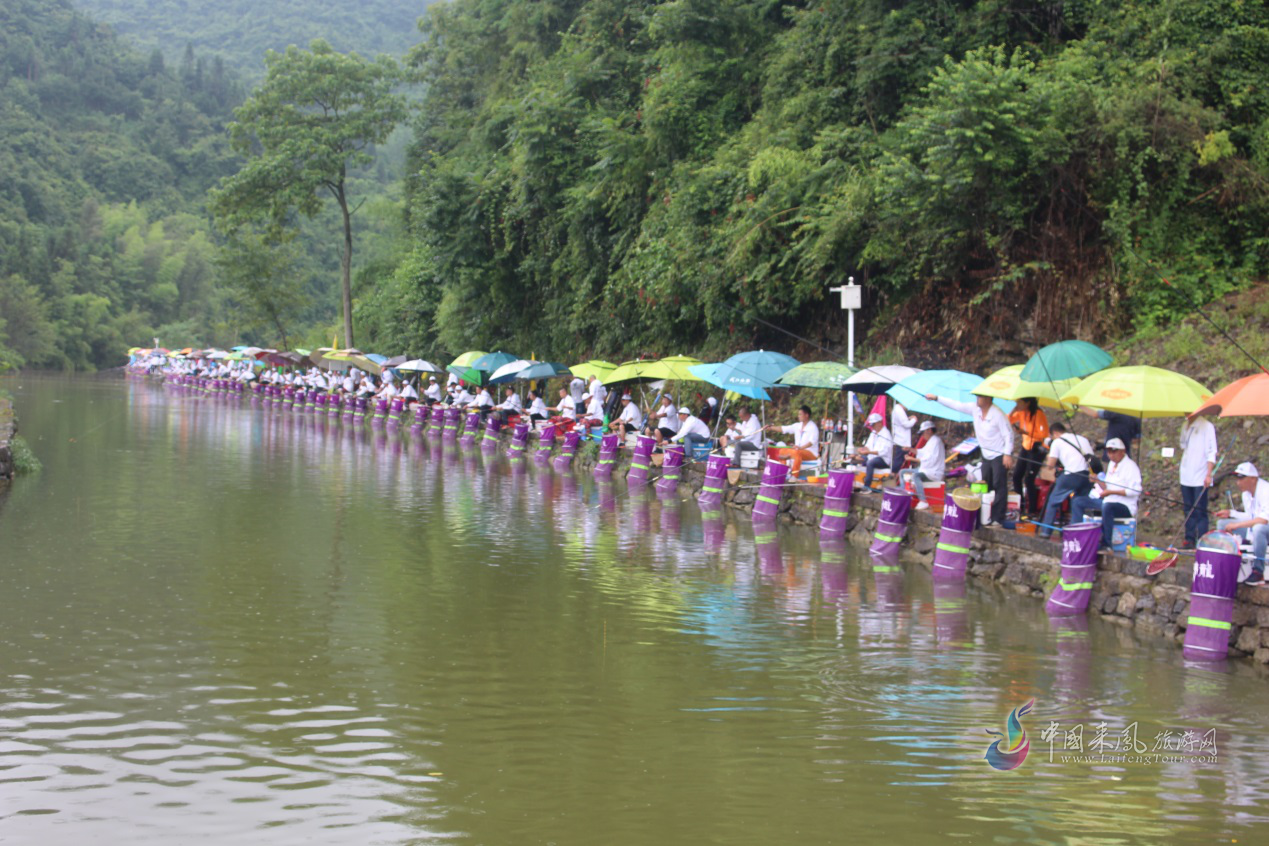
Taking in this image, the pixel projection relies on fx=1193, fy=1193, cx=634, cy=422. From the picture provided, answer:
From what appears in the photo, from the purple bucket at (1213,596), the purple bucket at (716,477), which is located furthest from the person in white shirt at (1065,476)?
the purple bucket at (716,477)

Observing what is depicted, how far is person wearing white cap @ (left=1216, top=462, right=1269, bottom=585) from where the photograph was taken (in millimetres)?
10609

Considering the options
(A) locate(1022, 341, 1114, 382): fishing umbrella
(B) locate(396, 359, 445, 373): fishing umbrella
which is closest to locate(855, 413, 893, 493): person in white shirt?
(A) locate(1022, 341, 1114, 382): fishing umbrella

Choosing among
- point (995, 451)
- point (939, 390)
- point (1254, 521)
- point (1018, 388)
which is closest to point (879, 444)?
point (939, 390)

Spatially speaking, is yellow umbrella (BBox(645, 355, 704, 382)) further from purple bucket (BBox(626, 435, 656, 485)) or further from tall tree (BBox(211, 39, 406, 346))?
tall tree (BBox(211, 39, 406, 346))

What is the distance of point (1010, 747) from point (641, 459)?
16.2 m

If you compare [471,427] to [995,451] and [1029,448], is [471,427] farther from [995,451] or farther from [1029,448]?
[1029,448]

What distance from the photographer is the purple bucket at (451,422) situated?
116 ft

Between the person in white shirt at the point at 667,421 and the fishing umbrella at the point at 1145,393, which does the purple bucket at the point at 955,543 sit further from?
the person in white shirt at the point at 667,421

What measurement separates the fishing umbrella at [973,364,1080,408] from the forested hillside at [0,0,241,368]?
279 ft

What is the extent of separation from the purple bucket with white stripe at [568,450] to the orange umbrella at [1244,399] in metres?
17.4

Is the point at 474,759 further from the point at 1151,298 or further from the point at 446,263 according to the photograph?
the point at 446,263

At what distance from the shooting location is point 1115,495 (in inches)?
496

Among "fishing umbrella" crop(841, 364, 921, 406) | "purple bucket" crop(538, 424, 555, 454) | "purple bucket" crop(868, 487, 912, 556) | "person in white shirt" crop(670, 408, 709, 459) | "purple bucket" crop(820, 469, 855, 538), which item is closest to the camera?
"purple bucket" crop(868, 487, 912, 556)

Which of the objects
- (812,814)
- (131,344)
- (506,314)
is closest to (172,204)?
(131,344)
